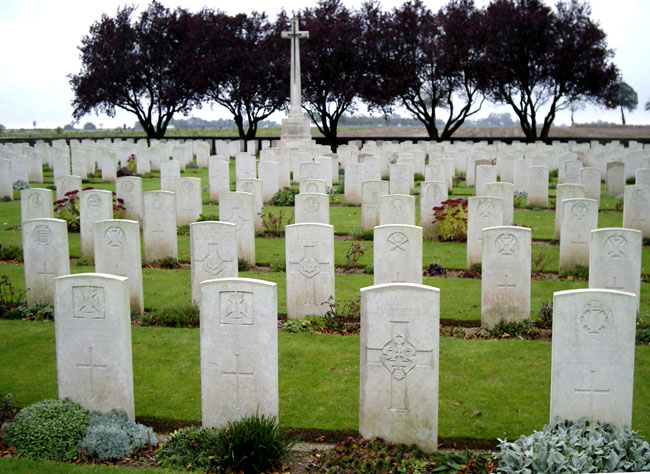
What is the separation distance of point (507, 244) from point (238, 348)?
420cm

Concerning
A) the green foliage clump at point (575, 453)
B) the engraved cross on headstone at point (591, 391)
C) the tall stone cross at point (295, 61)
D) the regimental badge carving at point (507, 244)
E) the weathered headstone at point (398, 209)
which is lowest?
the green foliage clump at point (575, 453)

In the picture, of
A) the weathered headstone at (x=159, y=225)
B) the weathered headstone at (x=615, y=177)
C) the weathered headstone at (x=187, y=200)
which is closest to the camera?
the weathered headstone at (x=159, y=225)

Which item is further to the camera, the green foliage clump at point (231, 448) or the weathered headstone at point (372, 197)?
the weathered headstone at point (372, 197)

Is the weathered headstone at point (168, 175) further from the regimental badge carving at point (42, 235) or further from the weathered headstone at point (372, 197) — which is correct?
the regimental badge carving at point (42, 235)

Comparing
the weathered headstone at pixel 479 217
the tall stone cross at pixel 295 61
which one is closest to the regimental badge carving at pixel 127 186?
the weathered headstone at pixel 479 217

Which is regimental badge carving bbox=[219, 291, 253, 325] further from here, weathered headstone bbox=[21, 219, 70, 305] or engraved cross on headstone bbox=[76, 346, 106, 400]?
weathered headstone bbox=[21, 219, 70, 305]

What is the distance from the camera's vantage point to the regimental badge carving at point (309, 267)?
9.43 m

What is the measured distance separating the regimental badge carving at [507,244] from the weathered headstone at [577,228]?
3.11 m

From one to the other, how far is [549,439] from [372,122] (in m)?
89.5

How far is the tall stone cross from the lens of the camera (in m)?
30.9

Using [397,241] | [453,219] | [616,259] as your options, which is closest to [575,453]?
[616,259]

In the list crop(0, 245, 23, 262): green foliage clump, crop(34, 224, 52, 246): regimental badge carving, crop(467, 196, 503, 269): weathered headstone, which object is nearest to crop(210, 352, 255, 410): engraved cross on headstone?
crop(34, 224, 52, 246): regimental badge carving

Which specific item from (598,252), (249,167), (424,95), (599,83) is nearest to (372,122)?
(424,95)

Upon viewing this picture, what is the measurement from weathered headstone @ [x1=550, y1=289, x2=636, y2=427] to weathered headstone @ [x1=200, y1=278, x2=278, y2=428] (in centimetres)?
236
